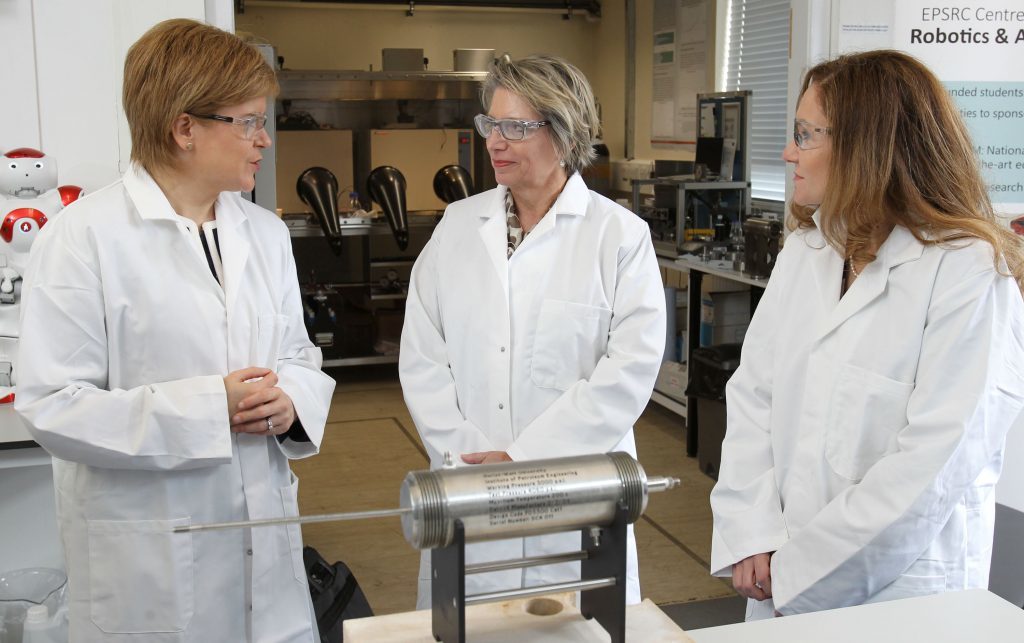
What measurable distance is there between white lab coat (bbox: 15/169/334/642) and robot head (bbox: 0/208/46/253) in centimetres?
50

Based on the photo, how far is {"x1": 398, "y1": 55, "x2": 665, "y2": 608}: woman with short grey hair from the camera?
204 centimetres

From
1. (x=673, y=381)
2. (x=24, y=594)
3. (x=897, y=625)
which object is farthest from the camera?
(x=673, y=381)

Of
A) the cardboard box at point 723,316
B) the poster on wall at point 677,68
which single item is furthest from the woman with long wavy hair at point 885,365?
the poster on wall at point 677,68

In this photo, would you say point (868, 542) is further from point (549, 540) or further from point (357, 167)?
point (357, 167)

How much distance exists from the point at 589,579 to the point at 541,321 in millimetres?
1020

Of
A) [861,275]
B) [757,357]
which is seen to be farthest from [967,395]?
[757,357]

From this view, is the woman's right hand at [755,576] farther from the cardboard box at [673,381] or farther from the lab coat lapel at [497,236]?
the cardboard box at [673,381]

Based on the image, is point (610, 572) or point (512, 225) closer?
point (610, 572)

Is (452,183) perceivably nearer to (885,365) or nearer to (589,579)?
(885,365)

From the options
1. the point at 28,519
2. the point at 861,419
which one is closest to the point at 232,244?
the point at 861,419

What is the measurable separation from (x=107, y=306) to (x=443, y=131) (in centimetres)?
496

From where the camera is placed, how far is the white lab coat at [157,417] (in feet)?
5.55

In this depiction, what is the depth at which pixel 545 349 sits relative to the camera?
2.07 metres

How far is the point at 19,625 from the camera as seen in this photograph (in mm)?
2480
